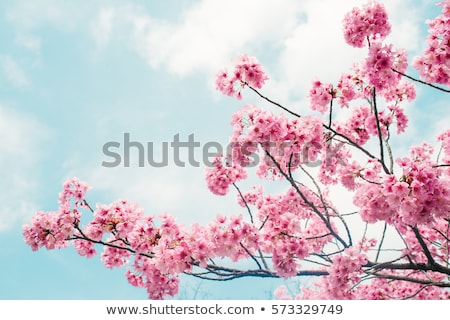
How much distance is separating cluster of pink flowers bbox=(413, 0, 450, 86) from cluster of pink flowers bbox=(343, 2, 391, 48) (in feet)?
2.48

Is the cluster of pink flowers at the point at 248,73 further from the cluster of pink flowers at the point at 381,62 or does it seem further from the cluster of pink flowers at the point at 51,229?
the cluster of pink flowers at the point at 51,229

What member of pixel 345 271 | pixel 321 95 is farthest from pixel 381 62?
pixel 345 271

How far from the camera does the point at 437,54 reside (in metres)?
5.07

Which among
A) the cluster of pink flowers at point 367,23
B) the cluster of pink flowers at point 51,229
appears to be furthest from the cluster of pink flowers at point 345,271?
the cluster of pink flowers at point 51,229

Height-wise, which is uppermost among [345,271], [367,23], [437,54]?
[367,23]

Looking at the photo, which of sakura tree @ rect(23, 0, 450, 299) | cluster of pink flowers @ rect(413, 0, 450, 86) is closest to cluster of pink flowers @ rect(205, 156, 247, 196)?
sakura tree @ rect(23, 0, 450, 299)

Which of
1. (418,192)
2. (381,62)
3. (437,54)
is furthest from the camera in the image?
(381,62)

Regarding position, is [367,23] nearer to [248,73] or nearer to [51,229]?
[248,73]

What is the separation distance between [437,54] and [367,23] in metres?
1.21

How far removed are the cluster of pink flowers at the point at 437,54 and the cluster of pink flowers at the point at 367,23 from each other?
29.7 inches

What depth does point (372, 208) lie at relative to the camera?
436 centimetres

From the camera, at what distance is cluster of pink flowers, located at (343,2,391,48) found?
5.90 m

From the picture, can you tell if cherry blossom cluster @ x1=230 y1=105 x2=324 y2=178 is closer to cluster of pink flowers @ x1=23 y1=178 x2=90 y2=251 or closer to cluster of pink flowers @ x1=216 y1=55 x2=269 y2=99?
cluster of pink flowers @ x1=216 y1=55 x2=269 y2=99
